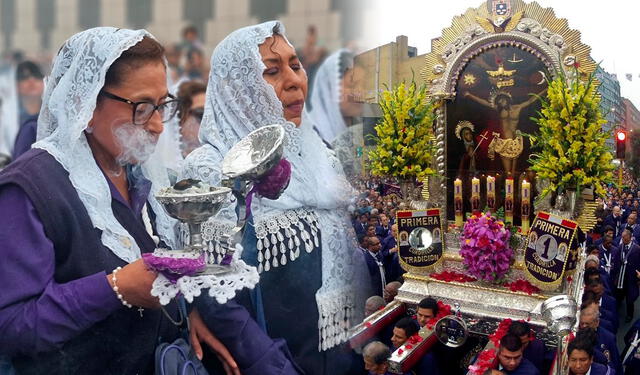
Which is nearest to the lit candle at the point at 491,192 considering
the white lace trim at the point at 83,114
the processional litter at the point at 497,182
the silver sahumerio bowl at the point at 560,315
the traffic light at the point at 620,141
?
the processional litter at the point at 497,182

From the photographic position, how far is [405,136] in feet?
16.9

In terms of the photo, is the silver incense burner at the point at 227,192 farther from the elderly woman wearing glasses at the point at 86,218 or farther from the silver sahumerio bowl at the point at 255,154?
the elderly woman wearing glasses at the point at 86,218

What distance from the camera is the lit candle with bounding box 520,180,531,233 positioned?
514 centimetres

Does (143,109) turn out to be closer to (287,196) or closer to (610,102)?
(287,196)

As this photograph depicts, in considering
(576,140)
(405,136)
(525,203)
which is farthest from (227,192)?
(525,203)

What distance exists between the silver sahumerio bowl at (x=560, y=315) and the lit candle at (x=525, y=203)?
254cm

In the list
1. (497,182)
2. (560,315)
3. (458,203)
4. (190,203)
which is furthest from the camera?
(497,182)

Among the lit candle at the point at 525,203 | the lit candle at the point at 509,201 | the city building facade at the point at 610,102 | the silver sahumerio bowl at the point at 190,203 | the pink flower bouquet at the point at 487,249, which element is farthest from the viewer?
the lit candle at the point at 509,201

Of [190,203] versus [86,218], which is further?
[86,218]

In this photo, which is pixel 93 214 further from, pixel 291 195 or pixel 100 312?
pixel 291 195

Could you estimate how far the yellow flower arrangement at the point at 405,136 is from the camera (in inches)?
194

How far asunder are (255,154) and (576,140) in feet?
12.1

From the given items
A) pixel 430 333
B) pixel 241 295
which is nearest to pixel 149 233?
pixel 241 295

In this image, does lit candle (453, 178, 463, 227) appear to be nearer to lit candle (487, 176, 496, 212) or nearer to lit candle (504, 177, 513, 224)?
lit candle (487, 176, 496, 212)
